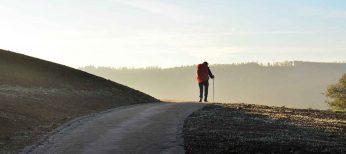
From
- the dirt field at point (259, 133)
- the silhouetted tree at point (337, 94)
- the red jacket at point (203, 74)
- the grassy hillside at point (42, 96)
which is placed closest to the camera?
the dirt field at point (259, 133)

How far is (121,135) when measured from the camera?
21.1 metres

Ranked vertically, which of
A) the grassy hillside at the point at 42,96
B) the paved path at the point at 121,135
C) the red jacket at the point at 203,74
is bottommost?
the paved path at the point at 121,135

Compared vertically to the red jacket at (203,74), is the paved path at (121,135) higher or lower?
lower

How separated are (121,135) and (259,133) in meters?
4.87

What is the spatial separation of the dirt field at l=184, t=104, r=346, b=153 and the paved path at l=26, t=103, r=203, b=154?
0.65 meters

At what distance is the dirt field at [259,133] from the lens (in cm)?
1800

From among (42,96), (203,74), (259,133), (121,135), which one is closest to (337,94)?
(203,74)

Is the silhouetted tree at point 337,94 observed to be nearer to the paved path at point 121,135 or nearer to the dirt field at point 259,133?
the dirt field at point 259,133

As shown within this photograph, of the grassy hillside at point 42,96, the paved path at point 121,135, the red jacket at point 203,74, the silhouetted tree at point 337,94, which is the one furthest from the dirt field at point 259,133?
the silhouetted tree at point 337,94

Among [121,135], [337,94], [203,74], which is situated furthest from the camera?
[337,94]

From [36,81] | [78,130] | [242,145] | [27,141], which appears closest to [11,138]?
[27,141]

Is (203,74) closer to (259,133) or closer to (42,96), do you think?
(42,96)

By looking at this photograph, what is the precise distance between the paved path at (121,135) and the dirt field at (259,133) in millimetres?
651

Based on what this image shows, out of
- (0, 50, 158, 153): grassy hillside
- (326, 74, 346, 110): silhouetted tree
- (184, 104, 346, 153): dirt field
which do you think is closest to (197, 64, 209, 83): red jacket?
(0, 50, 158, 153): grassy hillside
